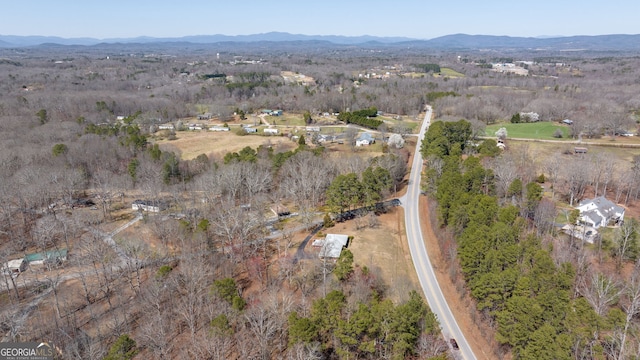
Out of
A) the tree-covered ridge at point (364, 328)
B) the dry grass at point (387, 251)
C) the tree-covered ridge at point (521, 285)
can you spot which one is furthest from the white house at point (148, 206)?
the tree-covered ridge at point (521, 285)

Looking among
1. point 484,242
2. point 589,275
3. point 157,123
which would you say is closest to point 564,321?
point 484,242

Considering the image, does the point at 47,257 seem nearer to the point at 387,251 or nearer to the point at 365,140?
the point at 387,251

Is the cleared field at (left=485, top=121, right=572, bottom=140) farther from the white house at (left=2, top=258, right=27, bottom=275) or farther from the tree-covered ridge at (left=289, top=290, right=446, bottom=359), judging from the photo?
the white house at (left=2, top=258, right=27, bottom=275)

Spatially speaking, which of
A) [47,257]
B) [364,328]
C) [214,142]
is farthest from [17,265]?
[214,142]

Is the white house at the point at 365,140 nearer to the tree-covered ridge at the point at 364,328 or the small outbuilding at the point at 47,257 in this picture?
the small outbuilding at the point at 47,257

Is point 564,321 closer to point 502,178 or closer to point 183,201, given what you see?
point 502,178
